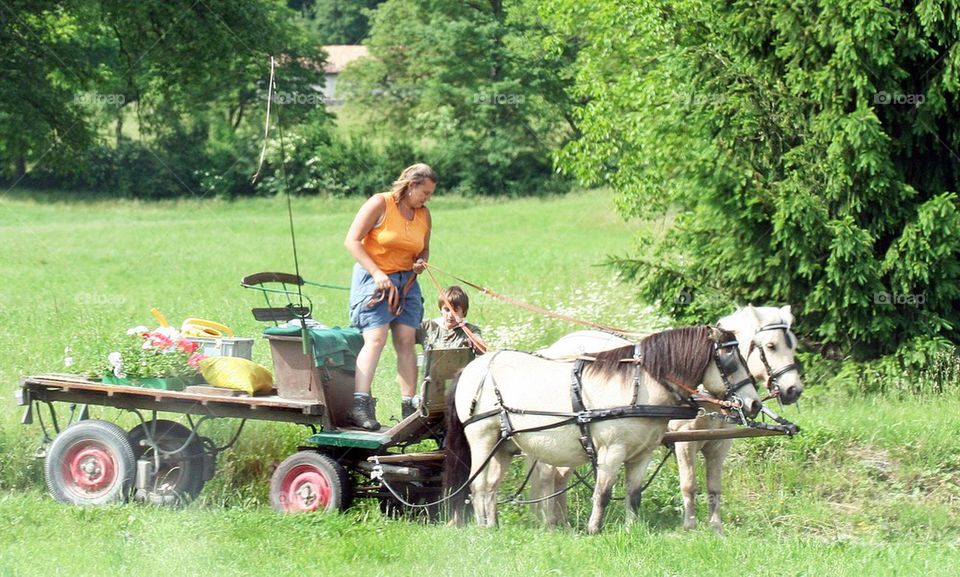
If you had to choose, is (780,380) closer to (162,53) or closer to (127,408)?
(127,408)

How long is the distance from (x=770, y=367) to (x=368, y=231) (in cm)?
277

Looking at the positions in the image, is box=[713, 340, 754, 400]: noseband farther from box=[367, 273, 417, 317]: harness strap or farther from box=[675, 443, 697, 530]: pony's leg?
box=[367, 273, 417, 317]: harness strap

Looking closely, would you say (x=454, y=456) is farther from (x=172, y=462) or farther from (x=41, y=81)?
(x=41, y=81)

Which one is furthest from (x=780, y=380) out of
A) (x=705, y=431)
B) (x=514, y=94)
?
(x=514, y=94)

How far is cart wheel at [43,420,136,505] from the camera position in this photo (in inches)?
347

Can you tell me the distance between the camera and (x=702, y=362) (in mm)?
7512

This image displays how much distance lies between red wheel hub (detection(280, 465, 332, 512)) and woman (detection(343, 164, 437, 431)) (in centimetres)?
46

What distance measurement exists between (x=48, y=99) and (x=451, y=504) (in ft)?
42.8

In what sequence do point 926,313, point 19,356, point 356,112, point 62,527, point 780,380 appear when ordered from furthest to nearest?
point 356,112
point 19,356
point 926,313
point 62,527
point 780,380

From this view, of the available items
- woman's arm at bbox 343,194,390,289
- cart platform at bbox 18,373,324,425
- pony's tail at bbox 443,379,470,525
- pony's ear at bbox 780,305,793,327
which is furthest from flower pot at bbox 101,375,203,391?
pony's ear at bbox 780,305,793,327

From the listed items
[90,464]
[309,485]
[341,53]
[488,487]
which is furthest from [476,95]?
[488,487]

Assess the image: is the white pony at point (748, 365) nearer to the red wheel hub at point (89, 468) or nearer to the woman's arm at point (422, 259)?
the woman's arm at point (422, 259)

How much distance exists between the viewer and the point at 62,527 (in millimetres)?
7992

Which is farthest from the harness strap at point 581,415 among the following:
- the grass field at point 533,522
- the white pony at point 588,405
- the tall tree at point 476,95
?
the tall tree at point 476,95
